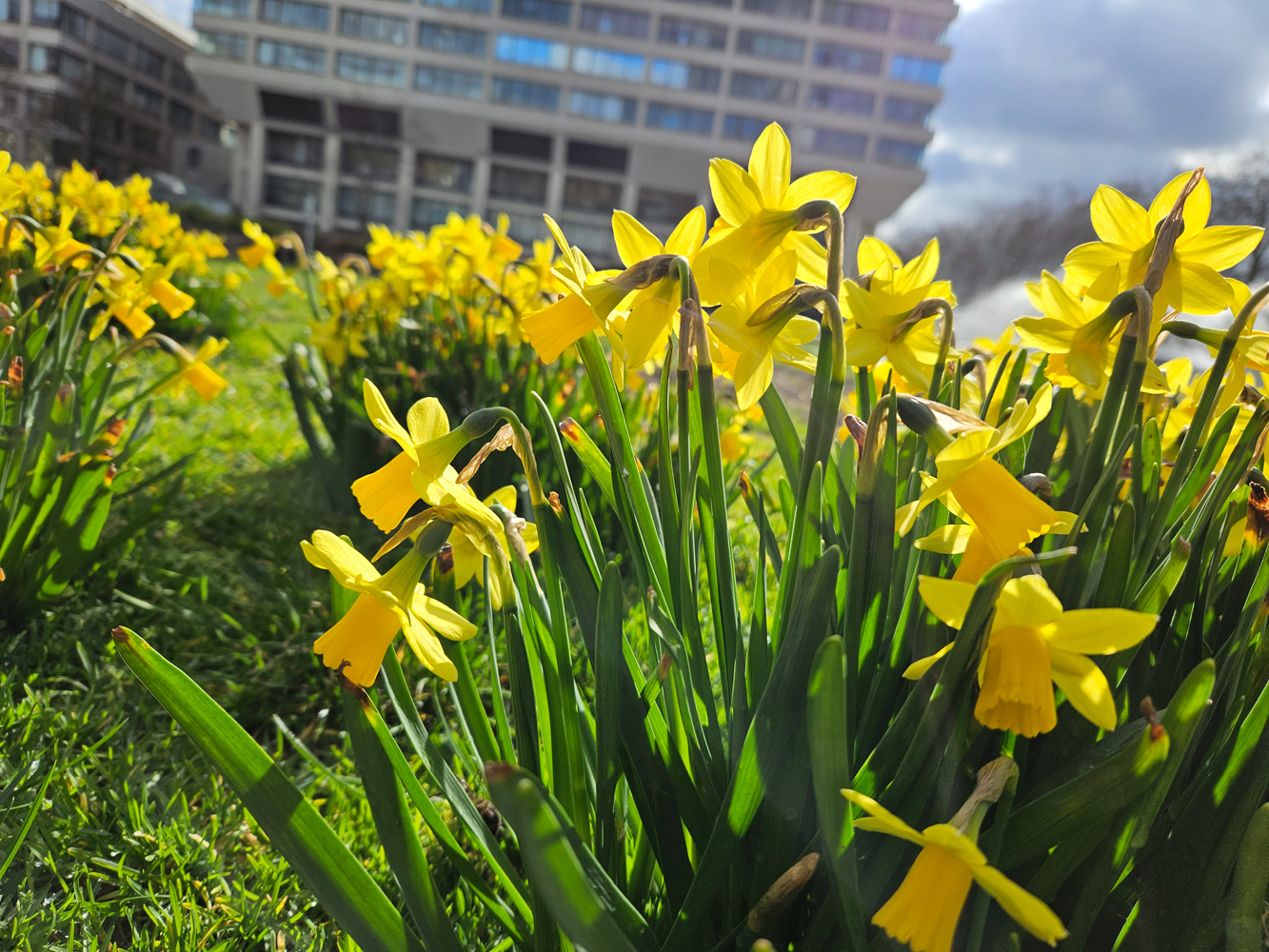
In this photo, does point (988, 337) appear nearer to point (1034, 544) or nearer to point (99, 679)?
point (1034, 544)

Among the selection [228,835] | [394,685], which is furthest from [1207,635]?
[228,835]

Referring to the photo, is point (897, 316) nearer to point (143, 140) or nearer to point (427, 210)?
point (143, 140)

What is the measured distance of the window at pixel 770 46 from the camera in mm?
31828

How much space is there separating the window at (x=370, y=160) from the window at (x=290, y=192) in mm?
1620

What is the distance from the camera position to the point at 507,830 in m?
0.97

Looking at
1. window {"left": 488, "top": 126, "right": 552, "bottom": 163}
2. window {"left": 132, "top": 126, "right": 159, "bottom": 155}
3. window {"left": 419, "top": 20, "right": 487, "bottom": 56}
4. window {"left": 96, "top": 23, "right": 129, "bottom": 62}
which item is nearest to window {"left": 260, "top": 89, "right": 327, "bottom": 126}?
window {"left": 419, "top": 20, "right": 487, "bottom": 56}

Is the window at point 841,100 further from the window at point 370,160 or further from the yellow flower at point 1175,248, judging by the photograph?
the yellow flower at point 1175,248

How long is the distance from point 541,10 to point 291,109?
1171 centimetres

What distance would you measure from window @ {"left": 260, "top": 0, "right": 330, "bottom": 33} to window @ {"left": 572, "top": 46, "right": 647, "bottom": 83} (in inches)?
413

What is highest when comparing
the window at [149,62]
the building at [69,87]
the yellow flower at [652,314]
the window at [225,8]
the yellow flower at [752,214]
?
the window at [225,8]

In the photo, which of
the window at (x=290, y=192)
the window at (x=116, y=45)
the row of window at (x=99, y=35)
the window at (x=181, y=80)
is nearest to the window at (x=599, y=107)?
the window at (x=290, y=192)

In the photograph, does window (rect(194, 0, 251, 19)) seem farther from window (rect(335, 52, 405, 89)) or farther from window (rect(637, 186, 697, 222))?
window (rect(637, 186, 697, 222))

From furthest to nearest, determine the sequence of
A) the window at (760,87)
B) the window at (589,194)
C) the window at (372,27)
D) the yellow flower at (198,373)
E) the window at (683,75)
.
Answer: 1. the window at (589,194)
2. the window at (683,75)
3. the window at (760,87)
4. the window at (372,27)
5. the yellow flower at (198,373)

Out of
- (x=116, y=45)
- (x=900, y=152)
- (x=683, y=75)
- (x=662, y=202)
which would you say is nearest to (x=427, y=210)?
(x=662, y=202)
